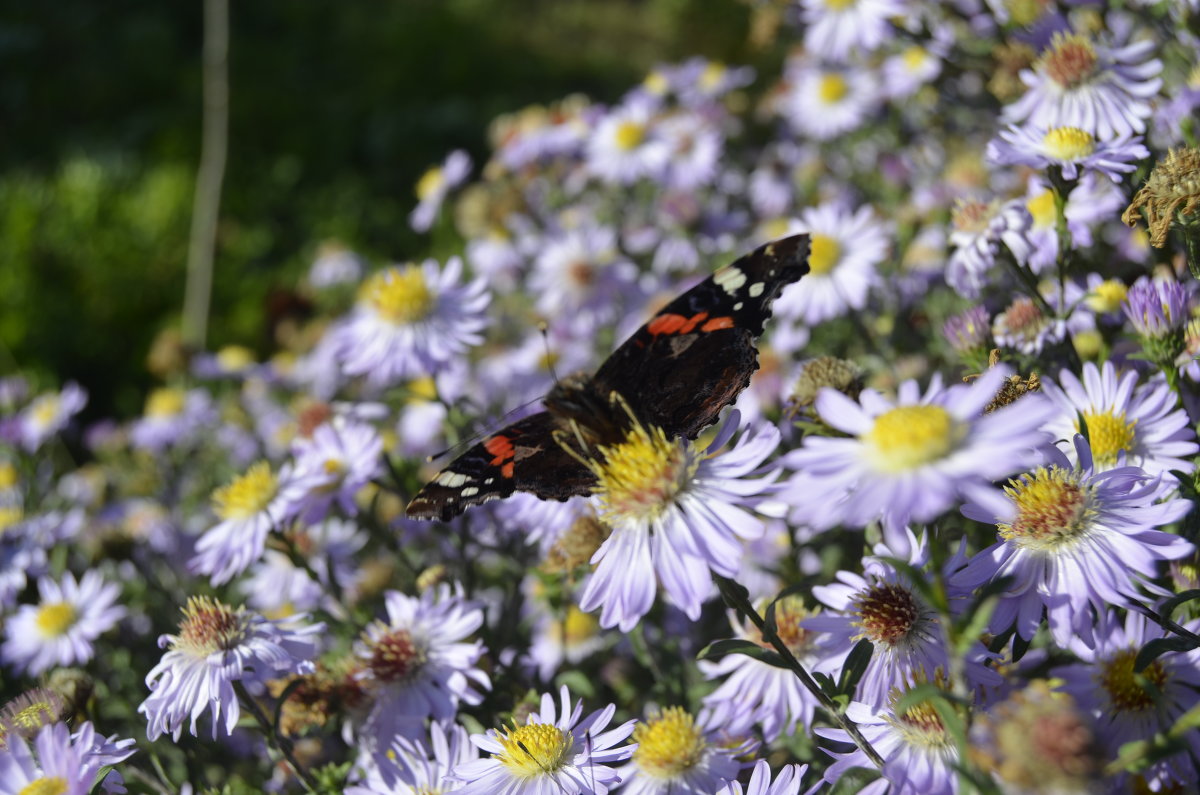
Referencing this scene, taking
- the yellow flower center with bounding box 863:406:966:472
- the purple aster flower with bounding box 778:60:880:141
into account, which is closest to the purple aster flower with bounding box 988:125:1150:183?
the yellow flower center with bounding box 863:406:966:472

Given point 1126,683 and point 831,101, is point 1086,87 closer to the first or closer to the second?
point 1126,683

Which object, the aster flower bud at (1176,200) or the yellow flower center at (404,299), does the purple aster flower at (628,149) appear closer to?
the yellow flower center at (404,299)

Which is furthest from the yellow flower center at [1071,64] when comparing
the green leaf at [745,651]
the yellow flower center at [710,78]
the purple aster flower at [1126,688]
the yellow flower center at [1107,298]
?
the yellow flower center at [710,78]

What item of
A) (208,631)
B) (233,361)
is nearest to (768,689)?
(208,631)

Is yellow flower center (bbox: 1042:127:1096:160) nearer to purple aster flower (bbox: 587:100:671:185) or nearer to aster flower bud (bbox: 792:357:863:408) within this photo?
aster flower bud (bbox: 792:357:863:408)

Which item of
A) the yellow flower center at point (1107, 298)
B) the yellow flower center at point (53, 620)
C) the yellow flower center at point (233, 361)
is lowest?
the yellow flower center at point (1107, 298)

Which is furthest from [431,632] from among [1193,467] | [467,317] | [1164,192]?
[1164,192]

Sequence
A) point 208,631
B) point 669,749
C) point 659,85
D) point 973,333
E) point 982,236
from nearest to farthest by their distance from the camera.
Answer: point 669,749, point 208,631, point 973,333, point 982,236, point 659,85
